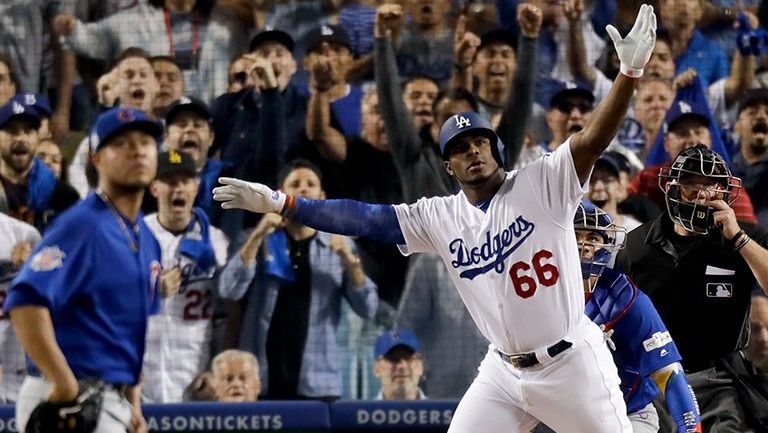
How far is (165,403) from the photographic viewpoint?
22.4 ft

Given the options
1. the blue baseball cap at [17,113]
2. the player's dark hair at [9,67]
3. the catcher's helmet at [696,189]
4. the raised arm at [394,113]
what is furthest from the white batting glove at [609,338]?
the player's dark hair at [9,67]

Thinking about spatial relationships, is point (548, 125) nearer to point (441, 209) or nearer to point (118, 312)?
point (441, 209)

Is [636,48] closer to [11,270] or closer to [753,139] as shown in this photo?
[753,139]

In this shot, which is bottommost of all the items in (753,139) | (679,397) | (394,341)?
(394,341)

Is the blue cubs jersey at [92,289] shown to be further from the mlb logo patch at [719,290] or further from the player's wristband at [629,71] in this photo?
the mlb logo patch at [719,290]

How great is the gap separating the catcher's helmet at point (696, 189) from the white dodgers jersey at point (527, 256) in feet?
2.64

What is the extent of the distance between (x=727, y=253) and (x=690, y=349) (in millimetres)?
389

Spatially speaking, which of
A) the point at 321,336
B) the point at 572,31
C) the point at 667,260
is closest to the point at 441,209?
the point at 667,260

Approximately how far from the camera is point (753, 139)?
22.9 feet

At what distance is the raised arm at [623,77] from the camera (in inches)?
144

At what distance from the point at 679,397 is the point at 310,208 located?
1351 mm

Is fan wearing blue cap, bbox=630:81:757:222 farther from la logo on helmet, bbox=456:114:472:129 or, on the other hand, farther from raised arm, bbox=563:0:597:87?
la logo on helmet, bbox=456:114:472:129

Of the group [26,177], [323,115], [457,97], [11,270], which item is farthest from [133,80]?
[457,97]

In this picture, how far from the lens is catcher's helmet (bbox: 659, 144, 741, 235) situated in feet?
15.2
